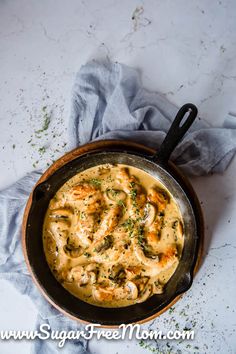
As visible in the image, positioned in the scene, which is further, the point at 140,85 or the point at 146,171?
the point at 140,85

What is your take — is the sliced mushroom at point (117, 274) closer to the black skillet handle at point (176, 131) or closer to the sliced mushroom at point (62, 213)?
the sliced mushroom at point (62, 213)

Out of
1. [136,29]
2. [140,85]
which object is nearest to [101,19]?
[136,29]

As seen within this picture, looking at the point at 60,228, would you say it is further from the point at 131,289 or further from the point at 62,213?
the point at 131,289

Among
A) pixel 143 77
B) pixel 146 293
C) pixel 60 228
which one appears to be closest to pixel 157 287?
pixel 146 293

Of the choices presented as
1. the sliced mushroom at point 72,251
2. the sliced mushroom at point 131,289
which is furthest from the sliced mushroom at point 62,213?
the sliced mushroom at point 131,289

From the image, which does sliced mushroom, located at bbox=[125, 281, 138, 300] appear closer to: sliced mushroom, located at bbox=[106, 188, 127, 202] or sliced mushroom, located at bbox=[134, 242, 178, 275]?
sliced mushroom, located at bbox=[134, 242, 178, 275]

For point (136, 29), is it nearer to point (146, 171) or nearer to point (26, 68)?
point (26, 68)
